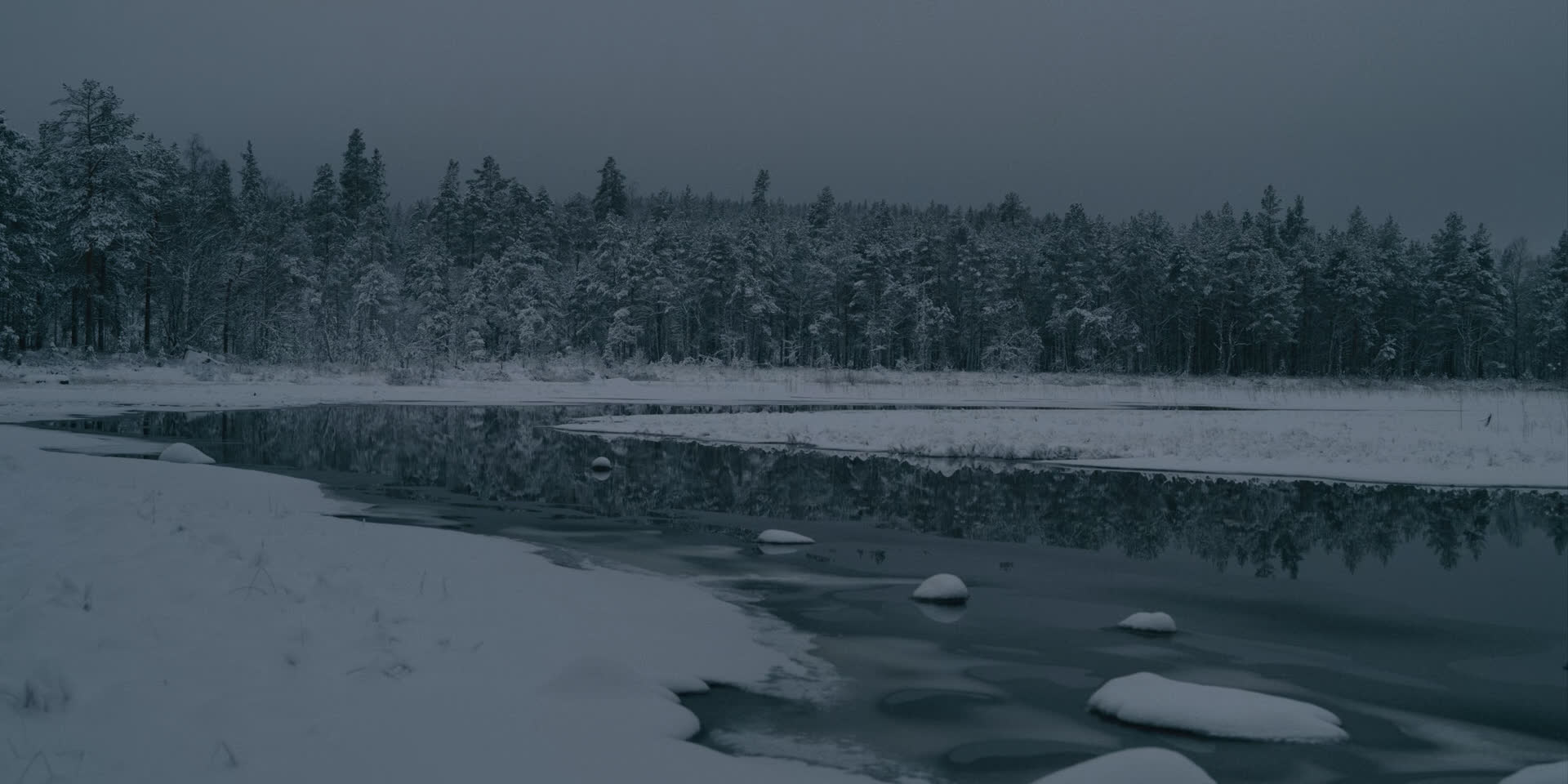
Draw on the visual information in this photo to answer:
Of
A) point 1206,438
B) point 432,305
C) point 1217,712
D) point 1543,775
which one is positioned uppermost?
point 432,305

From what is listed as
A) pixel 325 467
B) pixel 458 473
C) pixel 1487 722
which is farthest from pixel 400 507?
pixel 1487 722

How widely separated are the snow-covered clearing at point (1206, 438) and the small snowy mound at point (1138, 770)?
57.9 ft

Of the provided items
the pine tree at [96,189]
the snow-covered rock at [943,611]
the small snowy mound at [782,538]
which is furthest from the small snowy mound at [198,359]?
Answer: the snow-covered rock at [943,611]

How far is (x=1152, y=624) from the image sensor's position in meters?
9.27

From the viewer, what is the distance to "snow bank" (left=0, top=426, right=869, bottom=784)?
15.8 ft

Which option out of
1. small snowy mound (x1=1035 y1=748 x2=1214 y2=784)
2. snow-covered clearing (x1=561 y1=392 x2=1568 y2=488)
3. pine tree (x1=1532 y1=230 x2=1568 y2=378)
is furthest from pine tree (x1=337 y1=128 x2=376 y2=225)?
pine tree (x1=1532 y1=230 x2=1568 y2=378)

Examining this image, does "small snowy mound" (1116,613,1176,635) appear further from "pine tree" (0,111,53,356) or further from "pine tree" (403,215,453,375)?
"pine tree" (403,215,453,375)

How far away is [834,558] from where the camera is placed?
12.5m

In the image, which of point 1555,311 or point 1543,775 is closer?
point 1543,775

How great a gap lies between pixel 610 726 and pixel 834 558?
6857mm

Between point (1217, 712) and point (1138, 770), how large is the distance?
7.05ft

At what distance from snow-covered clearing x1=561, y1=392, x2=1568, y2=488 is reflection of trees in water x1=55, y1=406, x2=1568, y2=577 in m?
1.53

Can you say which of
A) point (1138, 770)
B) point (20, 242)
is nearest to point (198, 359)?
point (20, 242)

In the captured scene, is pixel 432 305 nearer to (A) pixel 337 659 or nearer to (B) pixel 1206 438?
(B) pixel 1206 438
